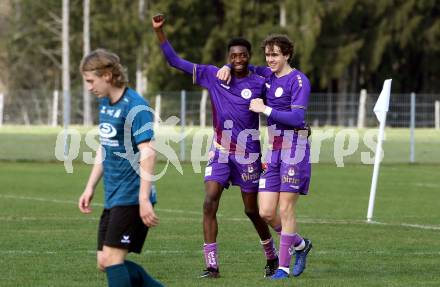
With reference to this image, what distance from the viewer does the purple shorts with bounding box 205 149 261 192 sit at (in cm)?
1051

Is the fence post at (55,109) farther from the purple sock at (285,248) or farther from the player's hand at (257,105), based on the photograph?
the player's hand at (257,105)

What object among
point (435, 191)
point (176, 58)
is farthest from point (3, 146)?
point (176, 58)

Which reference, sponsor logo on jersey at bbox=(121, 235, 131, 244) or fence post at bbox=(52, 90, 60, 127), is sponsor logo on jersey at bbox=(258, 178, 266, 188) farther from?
fence post at bbox=(52, 90, 60, 127)

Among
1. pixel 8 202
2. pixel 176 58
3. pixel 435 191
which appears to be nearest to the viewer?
pixel 176 58

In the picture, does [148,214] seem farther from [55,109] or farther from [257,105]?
[55,109]

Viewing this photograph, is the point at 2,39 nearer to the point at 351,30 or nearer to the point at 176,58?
the point at 351,30

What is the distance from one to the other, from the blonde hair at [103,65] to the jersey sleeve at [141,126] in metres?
0.23

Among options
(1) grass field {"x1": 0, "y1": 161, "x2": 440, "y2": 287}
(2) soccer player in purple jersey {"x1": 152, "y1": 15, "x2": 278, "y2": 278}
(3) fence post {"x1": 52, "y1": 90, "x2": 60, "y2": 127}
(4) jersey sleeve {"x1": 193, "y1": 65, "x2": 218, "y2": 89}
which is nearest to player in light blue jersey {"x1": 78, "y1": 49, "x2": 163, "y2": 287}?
(1) grass field {"x1": 0, "y1": 161, "x2": 440, "y2": 287}

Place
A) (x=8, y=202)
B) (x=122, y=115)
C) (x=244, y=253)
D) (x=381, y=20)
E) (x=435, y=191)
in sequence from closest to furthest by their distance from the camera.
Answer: (x=122, y=115) < (x=244, y=253) < (x=8, y=202) < (x=435, y=191) < (x=381, y=20)

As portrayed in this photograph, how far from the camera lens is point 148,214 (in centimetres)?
736

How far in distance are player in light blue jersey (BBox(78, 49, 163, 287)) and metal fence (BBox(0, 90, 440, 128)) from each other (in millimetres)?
25458

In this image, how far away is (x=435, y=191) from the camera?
2288 cm

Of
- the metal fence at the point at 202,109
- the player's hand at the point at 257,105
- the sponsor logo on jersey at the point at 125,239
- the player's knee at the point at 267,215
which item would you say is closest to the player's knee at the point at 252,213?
the player's knee at the point at 267,215

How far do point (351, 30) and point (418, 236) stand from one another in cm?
5081
